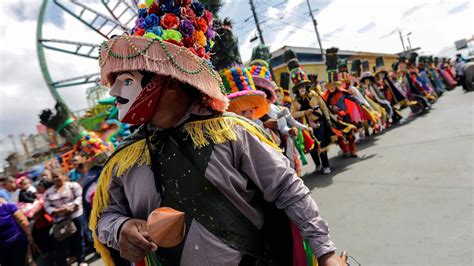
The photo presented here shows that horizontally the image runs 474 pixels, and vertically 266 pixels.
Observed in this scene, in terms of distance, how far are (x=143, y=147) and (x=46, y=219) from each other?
4.08m

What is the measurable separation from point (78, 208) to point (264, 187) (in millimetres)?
3885

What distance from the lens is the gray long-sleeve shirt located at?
3.90 ft

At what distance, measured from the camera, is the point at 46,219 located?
446 cm

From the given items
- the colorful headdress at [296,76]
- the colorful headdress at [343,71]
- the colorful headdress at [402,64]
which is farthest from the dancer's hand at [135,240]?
the colorful headdress at [402,64]

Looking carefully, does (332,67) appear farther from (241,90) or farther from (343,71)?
(241,90)

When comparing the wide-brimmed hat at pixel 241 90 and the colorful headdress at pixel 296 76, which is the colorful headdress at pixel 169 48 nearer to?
the wide-brimmed hat at pixel 241 90

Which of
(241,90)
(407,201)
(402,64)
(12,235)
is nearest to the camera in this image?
(241,90)

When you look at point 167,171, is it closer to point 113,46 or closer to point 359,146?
point 113,46

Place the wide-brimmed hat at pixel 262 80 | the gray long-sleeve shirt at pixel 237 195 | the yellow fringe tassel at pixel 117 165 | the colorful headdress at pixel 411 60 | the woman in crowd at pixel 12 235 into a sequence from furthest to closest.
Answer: the colorful headdress at pixel 411 60 → the woman in crowd at pixel 12 235 → the wide-brimmed hat at pixel 262 80 → the yellow fringe tassel at pixel 117 165 → the gray long-sleeve shirt at pixel 237 195

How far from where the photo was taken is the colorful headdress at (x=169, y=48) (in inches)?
45.4

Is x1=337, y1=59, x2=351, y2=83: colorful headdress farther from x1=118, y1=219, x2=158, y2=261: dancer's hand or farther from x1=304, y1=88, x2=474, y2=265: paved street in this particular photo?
x1=118, y1=219, x2=158, y2=261: dancer's hand

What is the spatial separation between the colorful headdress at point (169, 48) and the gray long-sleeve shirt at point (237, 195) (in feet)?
0.82

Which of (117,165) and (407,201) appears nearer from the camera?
(117,165)

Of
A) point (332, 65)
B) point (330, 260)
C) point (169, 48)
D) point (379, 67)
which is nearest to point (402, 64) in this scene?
point (379, 67)
